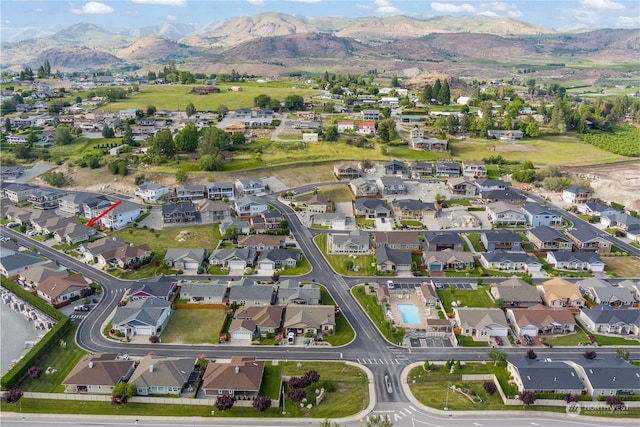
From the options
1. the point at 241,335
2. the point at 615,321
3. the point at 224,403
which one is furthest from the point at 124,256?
the point at 615,321

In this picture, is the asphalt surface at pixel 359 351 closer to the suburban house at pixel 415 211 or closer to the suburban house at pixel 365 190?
the suburban house at pixel 415 211

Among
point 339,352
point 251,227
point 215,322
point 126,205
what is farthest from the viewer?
point 126,205

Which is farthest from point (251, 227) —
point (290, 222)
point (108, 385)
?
point (108, 385)

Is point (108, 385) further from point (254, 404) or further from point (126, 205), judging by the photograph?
point (126, 205)

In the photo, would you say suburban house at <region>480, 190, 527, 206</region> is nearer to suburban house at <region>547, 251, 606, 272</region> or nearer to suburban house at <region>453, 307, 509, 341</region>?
suburban house at <region>547, 251, 606, 272</region>

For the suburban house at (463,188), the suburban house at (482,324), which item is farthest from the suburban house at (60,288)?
the suburban house at (463,188)

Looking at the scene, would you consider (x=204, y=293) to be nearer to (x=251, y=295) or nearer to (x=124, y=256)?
(x=251, y=295)

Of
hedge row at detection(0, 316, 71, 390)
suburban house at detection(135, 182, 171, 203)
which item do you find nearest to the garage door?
hedge row at detection(0, 316, 71, 390)
